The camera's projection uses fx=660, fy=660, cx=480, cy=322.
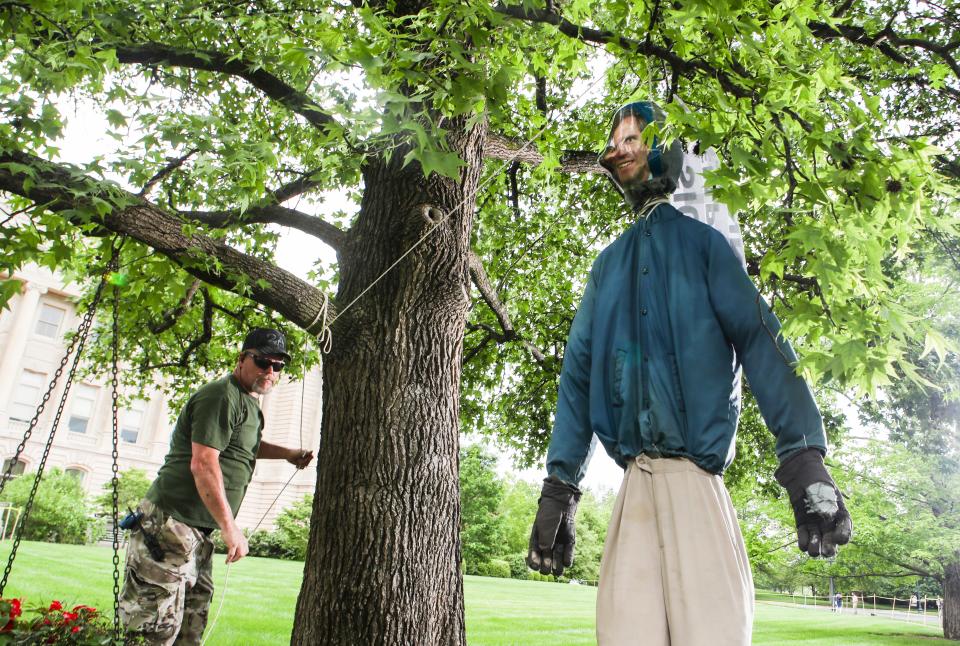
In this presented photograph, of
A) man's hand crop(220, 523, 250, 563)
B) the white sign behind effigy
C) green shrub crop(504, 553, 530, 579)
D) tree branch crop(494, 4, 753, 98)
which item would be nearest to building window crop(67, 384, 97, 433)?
green shrub crop(504, 553, 530, 579)

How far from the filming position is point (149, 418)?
37.3 meters

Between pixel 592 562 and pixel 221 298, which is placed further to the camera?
pixel 592 562

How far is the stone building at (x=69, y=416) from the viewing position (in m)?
32.1

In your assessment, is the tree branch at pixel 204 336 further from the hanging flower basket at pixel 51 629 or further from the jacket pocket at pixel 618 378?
the jacket pocket at pixel 618 378

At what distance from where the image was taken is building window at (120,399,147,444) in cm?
3622

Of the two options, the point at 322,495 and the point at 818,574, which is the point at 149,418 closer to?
the point at 818,574

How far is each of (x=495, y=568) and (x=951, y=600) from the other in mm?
16706

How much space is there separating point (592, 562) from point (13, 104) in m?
29.0

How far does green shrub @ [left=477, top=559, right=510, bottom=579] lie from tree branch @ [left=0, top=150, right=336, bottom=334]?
27.2 m

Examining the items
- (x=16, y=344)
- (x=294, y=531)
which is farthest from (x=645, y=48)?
(x=16, y=344)

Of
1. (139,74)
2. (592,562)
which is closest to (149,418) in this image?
(592,562)

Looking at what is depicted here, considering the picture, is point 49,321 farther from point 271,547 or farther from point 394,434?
point 394,434

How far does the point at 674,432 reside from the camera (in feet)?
6.18

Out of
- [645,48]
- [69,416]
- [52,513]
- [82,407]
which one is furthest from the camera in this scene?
[82,407]
